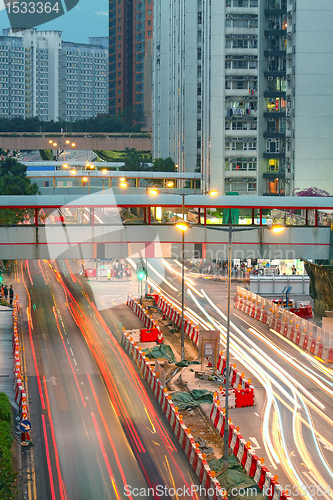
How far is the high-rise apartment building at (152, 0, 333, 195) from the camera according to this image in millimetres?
75062

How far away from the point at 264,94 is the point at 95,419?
224 feet

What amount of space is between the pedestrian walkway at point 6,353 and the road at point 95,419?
3.47ft

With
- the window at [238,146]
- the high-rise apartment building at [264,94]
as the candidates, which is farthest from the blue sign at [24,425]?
the window at [238,146]

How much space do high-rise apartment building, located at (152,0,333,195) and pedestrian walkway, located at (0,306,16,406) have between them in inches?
1676

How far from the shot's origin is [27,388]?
29.4m

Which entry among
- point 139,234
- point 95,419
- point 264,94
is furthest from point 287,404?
point 264,94

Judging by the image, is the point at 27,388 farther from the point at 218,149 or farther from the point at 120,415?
the point at 218,149

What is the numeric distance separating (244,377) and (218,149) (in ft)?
188

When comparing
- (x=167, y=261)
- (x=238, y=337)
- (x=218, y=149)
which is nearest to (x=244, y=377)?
(x=238, y=337)

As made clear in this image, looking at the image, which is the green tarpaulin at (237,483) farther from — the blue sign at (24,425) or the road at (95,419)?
the blue sign at (24,425)

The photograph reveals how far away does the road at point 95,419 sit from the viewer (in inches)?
808

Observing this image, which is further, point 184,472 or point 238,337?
point 238,337

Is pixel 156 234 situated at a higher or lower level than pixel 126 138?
lower

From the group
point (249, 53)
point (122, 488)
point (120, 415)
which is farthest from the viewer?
point (249, 53)
